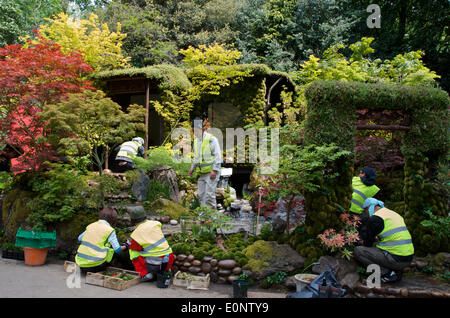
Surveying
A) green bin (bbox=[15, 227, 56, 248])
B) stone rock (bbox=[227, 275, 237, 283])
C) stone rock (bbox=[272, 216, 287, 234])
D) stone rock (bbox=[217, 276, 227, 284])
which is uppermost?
stone rock (bbox=[272, 216, 287, 234])

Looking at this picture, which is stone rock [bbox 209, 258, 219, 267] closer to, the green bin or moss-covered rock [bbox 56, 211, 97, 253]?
moss-covered rock [bbox 56, 211, 97, 253]

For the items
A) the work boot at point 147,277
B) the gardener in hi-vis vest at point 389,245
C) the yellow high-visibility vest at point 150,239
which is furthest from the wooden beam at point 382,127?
the work boot at point 147,277

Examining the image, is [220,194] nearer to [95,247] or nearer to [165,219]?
[165,219]

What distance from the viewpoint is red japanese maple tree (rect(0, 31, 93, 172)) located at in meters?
7.63

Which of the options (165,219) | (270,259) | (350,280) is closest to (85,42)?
(165,219)

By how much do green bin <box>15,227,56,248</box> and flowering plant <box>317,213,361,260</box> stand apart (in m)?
5.08

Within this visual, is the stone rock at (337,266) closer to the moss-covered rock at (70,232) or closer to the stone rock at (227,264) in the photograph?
the stone rock at (227,264)

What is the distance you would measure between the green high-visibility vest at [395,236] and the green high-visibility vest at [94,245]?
14.3ft

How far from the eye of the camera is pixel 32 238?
6.52m

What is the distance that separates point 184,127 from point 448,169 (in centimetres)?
868

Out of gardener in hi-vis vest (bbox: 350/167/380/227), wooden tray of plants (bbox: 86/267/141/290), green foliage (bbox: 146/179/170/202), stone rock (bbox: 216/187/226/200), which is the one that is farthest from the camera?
stone rock (bbox: 216/187/226/200)

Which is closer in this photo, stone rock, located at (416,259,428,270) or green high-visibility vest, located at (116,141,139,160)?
stone rock, located at (416,259,428,270)

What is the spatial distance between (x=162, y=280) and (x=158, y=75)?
26.9 ft

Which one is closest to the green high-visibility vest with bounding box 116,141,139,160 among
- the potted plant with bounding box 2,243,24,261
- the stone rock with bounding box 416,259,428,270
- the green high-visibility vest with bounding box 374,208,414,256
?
the potted plant with bounding box 2,243,24,261
